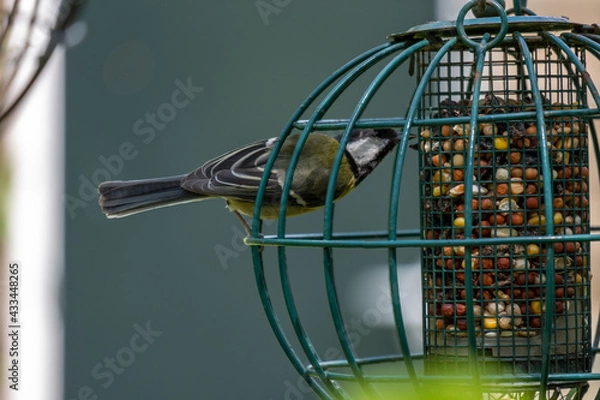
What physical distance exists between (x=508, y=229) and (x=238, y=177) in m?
1.20

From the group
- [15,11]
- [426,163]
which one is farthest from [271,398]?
[15,11]

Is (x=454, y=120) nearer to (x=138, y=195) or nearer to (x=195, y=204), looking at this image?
(x=138, y=195)

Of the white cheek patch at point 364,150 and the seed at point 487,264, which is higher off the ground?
the white cheek patch at point 364,150

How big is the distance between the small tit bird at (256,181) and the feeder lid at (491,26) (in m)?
0.95

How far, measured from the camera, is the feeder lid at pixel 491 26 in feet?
9.00

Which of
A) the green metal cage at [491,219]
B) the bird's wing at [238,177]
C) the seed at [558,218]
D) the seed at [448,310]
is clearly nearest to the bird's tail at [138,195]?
the bird's wing at [238,177]

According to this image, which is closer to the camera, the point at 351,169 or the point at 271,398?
the point at 351,169

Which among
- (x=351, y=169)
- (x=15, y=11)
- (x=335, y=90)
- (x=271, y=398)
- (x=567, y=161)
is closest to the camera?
(x=15, y=11)

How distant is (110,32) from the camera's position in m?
6.14

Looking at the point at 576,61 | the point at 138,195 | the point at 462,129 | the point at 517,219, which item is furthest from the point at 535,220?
the point at 138,195

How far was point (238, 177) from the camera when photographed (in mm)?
3686

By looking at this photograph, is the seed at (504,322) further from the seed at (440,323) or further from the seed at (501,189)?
the seed at (501,189)

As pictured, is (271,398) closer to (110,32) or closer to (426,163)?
(110,32)

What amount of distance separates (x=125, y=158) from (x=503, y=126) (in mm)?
3596
